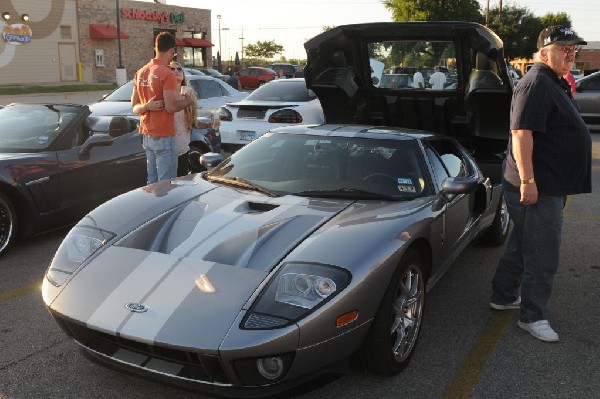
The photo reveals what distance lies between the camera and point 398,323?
10.6 feet

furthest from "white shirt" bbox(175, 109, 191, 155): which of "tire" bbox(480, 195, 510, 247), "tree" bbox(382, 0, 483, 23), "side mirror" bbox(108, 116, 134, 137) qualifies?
"tree" bbox(382, 0, 483, 23)

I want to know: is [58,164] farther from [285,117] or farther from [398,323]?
[285,117]

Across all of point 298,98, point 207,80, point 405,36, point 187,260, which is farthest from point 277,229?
point 207,80

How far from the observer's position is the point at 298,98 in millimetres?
9625

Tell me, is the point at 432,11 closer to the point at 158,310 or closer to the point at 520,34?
the point at 520,34

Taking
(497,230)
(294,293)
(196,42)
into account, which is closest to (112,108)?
(497,230)

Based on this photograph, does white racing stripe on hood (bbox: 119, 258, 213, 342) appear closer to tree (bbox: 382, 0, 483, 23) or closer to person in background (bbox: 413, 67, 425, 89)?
person in background (bbox: 413, 67, 425, 89)

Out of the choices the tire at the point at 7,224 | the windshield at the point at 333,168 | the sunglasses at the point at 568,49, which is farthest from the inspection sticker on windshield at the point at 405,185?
the tire at the point at 7,224

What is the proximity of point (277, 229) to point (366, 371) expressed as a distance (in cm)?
90

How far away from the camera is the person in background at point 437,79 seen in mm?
5789

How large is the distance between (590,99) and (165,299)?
15818 mm

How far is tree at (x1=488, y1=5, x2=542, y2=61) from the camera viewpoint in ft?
181

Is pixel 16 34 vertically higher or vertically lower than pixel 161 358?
higher

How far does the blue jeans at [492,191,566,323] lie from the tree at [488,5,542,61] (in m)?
53.4
